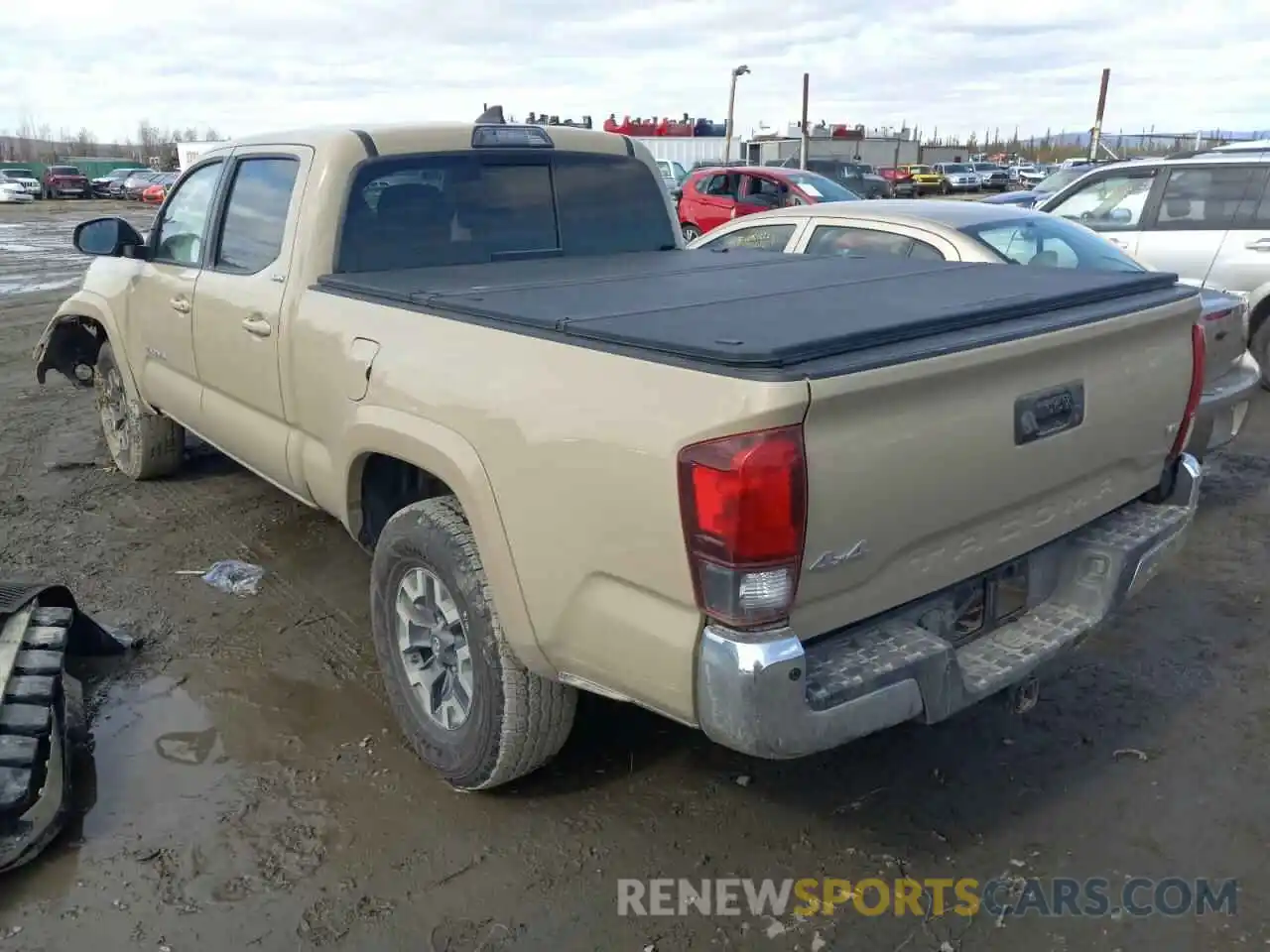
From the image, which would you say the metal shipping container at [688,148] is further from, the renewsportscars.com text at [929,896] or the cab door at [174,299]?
the renewsportscars.com text at [929,896]

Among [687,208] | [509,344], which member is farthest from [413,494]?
[687,208]

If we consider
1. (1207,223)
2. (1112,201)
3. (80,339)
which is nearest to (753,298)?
(80,339)

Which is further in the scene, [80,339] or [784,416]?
[80,339]

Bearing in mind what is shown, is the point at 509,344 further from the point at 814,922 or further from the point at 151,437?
the point at 151,437

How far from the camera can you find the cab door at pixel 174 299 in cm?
476

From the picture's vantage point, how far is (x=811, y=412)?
2176mm

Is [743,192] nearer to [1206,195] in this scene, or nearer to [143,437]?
[1206,195]

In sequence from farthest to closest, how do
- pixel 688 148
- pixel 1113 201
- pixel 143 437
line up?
1. pixel 688 148
2. pixel 1113 201
3. pixel 143 437

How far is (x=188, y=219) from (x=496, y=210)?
1.68m

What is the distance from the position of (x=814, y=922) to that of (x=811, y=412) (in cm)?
140

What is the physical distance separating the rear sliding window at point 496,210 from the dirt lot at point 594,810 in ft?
5.32

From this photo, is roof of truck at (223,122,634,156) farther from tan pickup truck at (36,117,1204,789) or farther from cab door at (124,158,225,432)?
cab door at (124,158,225,432)

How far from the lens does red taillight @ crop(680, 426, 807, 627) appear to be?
7.02 feet

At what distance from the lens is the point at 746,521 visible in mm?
2158
